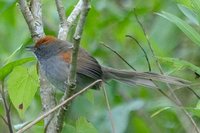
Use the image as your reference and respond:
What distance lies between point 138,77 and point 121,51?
151cm

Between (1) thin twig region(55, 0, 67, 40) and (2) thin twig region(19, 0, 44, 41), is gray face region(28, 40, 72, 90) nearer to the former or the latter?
(1) thin twig region(55, 0, 67, 40)

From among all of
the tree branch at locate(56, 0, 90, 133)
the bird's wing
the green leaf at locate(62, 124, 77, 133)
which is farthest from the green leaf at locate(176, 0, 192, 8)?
the bird's wing

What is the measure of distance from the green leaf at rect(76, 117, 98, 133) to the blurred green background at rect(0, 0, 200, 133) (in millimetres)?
36

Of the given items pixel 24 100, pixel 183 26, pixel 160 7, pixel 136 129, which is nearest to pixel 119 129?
pixel 136 129

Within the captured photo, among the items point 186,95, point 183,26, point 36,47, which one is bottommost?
point 186,95

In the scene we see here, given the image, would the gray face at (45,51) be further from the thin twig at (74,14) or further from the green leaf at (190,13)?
the green leaf at (190,13)

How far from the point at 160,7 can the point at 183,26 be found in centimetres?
199

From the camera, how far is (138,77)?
419 cm

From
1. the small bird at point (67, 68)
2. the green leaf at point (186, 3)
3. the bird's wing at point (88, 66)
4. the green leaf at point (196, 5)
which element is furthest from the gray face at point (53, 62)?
the green leaf at point (196, 5)

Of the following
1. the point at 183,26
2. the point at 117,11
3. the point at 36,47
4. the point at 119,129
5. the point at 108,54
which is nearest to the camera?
the point at 183,26

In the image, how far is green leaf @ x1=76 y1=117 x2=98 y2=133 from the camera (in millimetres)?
3178

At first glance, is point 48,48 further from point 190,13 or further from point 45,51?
point 190,13

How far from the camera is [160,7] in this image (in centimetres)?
469

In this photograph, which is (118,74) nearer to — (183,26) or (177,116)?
(177,116)
